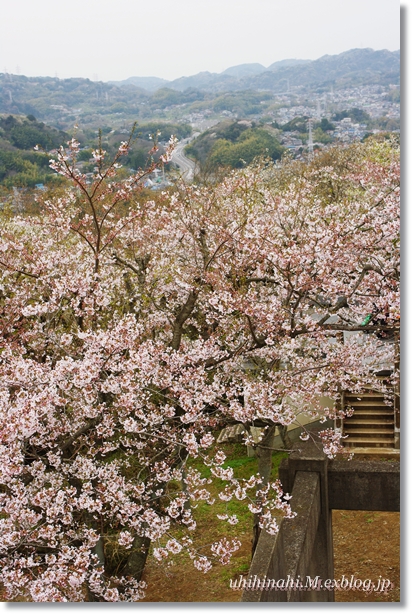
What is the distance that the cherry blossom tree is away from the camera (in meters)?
2.96

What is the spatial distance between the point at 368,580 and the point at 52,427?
231 centimetres

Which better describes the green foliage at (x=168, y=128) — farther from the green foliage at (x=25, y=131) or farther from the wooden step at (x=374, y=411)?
the wooden step at (x=374, y=411)

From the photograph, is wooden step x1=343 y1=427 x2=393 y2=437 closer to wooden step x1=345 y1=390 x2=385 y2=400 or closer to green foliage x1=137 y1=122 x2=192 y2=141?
wooden step x1=345 y1=390 x2=385 y2=400

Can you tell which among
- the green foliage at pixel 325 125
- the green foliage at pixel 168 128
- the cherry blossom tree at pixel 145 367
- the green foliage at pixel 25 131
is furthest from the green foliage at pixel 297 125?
the green foliage at pixel 25 131

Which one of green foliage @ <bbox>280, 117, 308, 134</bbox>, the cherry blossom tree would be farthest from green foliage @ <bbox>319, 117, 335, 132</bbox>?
the cherry blossom tree

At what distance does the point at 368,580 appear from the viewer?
3559mm

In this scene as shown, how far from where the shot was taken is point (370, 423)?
7324 millimetres

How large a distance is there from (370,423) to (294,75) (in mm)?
4802

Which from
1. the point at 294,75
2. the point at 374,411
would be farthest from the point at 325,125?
the point at 374,411

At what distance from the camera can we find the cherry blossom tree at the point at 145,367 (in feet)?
9.71

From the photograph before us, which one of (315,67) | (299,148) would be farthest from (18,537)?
(299,148)

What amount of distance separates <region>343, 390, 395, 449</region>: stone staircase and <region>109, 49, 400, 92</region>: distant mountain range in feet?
13.5

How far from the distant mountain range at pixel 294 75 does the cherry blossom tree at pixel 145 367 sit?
99 cm

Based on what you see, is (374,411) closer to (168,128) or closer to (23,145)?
(168,128)
